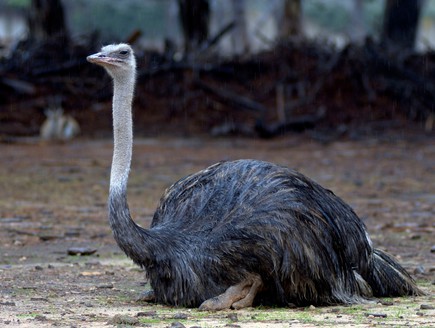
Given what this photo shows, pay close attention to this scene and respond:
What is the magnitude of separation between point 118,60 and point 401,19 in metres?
15.5

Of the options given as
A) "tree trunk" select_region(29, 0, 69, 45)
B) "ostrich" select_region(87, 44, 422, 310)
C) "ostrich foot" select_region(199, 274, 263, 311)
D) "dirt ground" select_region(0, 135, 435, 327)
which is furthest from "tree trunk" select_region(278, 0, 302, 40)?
"ostrich foot" select_region(199, 274, 263, 311)

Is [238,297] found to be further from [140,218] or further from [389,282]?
[140,218]

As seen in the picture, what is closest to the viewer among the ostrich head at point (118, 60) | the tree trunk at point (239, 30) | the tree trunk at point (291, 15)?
the ostrich head at point (118, 60)

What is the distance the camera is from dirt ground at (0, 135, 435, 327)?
5.65m

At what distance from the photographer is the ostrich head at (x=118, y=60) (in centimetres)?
621

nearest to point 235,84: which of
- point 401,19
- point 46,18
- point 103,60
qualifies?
point 46,18

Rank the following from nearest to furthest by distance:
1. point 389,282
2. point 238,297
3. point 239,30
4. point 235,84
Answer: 1. point 238,297
2. point 389,282
3. point 235,84
4. point 239,30

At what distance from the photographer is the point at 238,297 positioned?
5.93 metres

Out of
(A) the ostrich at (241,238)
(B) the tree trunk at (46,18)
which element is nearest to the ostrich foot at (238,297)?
(A) the ostrich at (241,238)

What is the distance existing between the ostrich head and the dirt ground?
1.24 metres

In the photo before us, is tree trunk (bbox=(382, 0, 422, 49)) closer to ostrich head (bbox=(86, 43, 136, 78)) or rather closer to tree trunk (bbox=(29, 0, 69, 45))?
tree trunk (bbox=(29, 0, 69, 45))

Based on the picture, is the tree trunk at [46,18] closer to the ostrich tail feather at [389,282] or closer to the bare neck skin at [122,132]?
the bare neck skin at [122,132]

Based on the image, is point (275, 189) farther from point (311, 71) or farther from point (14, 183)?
point (311, 71)

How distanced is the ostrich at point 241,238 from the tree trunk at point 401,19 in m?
14.8
